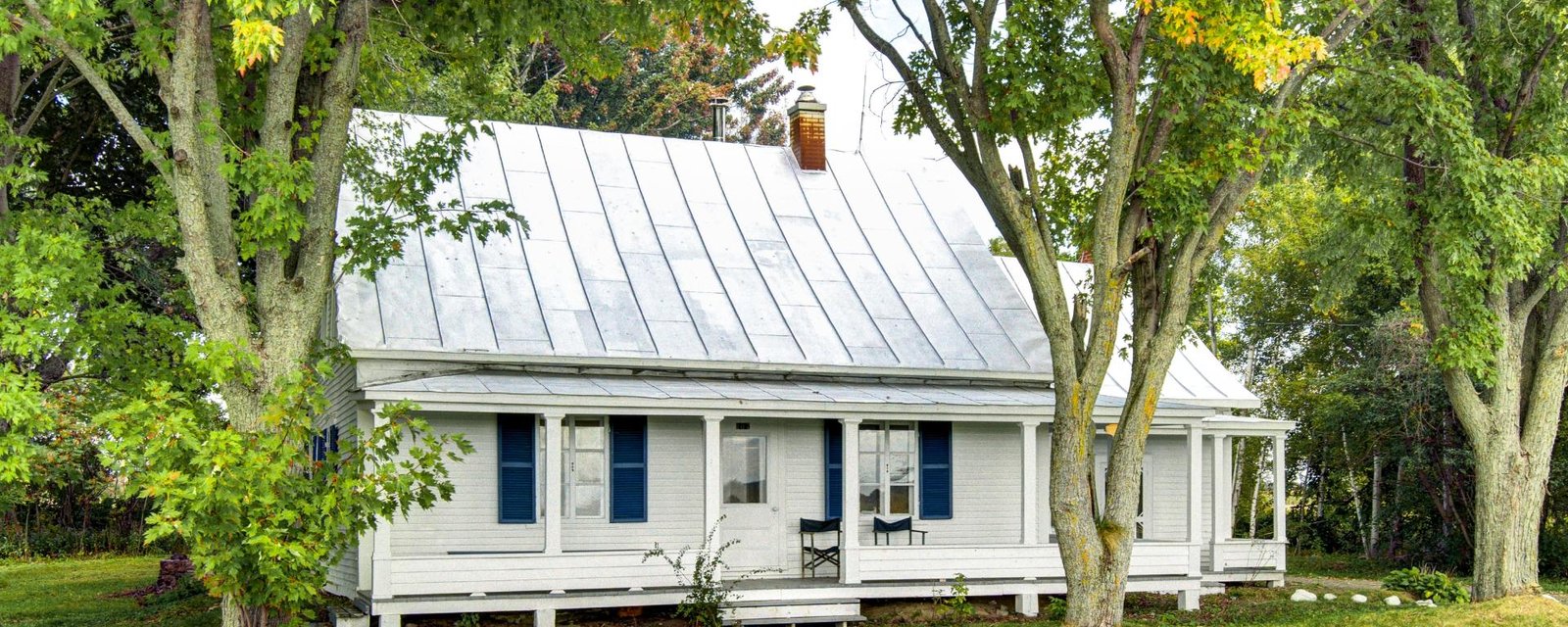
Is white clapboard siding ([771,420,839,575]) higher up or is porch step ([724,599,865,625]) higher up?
white clapboard siding ([771,420,839,575])

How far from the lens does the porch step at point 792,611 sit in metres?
14.7

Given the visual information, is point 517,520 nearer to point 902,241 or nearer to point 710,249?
point 710,249

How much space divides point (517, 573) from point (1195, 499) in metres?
8.38

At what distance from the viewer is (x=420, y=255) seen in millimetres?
Answer: 16781

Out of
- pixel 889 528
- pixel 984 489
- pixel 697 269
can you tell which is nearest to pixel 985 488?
pixel 984 489

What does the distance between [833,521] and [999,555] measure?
199 cm

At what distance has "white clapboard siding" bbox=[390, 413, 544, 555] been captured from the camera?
15.1 meters

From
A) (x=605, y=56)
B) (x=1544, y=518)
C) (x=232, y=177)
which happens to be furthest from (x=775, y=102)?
(x=232, y=177)

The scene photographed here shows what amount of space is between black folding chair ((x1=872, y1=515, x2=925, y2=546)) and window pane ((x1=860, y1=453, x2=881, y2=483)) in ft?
1.91

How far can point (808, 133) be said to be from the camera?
21.2 m

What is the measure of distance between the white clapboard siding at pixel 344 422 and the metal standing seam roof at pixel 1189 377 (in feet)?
29.7

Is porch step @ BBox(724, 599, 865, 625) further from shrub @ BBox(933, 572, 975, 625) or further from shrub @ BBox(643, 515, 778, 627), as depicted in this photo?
shrub @ BBox(933, 572, 975, 625)

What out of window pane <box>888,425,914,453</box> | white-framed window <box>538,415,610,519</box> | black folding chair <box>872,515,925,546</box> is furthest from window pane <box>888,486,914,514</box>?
white-framed window <box>538,415,610,519</box>

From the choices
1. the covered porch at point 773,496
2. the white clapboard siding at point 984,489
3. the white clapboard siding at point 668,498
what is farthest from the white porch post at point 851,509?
the white clapboard siding at point 984,489
